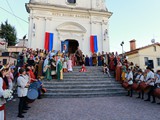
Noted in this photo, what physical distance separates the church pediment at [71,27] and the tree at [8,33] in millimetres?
23899

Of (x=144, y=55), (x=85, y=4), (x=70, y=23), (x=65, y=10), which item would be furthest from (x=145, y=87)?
(x=144, y=55)

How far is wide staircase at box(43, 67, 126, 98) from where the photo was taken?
881 centimetres

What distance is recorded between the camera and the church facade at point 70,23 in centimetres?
1712

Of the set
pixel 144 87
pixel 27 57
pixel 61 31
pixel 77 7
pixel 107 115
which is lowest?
pixel 107 115

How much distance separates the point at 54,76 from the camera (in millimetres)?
10617

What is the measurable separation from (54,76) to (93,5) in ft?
42.1

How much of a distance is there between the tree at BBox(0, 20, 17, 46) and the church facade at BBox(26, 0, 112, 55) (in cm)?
2234

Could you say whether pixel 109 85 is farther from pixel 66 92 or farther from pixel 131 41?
pixel 131 41

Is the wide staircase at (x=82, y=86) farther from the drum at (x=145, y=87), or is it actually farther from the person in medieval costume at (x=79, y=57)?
the person in medieval costume at (x=79, y=57)

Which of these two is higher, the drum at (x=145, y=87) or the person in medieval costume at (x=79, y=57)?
the person in medieval costume at (x=79, y=57)

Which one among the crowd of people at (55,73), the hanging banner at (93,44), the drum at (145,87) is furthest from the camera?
the hanging banner at (93,44)

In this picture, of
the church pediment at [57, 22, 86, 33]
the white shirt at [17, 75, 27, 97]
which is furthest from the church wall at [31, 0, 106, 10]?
the white shirt at [17, 75, 27, 97]

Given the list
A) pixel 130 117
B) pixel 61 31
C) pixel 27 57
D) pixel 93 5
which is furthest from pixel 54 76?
pixel 93 5

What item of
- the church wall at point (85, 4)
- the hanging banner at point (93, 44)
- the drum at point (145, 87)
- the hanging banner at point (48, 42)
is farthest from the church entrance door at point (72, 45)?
the drum at point (145, 87)
